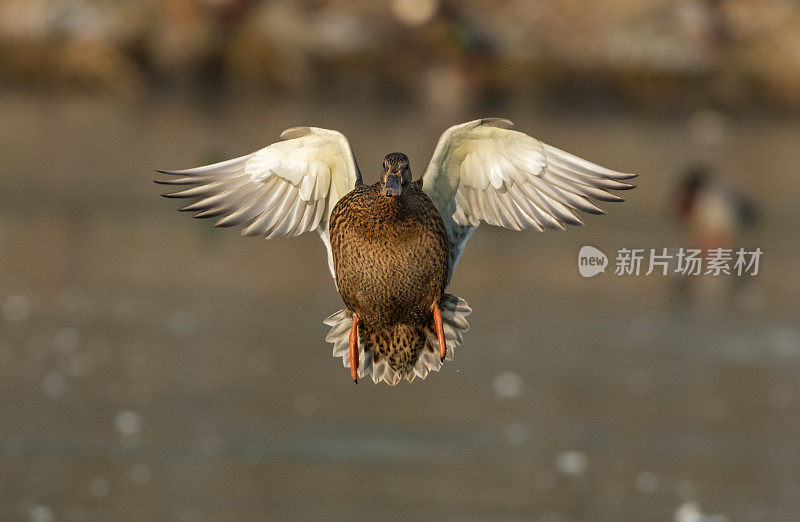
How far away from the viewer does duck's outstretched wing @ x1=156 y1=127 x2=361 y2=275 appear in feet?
7.71

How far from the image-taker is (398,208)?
2475 mm

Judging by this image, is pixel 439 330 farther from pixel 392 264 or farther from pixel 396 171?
pixel 396 171

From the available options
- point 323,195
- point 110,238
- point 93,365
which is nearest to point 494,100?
point 110,238

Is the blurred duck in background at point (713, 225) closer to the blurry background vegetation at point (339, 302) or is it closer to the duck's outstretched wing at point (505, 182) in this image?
the blurry background vegetation at point (339, 302)

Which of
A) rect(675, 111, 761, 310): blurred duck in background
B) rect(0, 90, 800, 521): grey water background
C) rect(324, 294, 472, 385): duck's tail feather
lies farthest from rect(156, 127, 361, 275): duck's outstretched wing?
rect(675, 111, 761, 310): blurred duck in background

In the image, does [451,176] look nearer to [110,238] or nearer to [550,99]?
[110,238]

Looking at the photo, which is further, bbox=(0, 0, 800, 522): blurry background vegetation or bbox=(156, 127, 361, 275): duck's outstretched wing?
bbox=(0, 0, 800, 522): blurry background vegetation

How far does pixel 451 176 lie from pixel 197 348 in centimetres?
1116

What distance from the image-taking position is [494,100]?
2347 centimetres

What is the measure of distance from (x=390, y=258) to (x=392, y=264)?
0.02m

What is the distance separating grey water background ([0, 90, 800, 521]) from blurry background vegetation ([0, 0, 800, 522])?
0.11ft

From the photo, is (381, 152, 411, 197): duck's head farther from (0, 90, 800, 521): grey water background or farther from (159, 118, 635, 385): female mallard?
(0, 90, 800, 521): grey water background

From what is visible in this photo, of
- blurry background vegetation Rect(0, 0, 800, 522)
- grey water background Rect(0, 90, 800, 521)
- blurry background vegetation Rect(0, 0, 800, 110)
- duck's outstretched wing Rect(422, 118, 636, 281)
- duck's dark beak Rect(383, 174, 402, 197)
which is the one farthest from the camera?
blurry background vegetation Rect(0, 0, 800, 110)

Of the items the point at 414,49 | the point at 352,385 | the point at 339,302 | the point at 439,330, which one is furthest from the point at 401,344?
the point at 414,49
